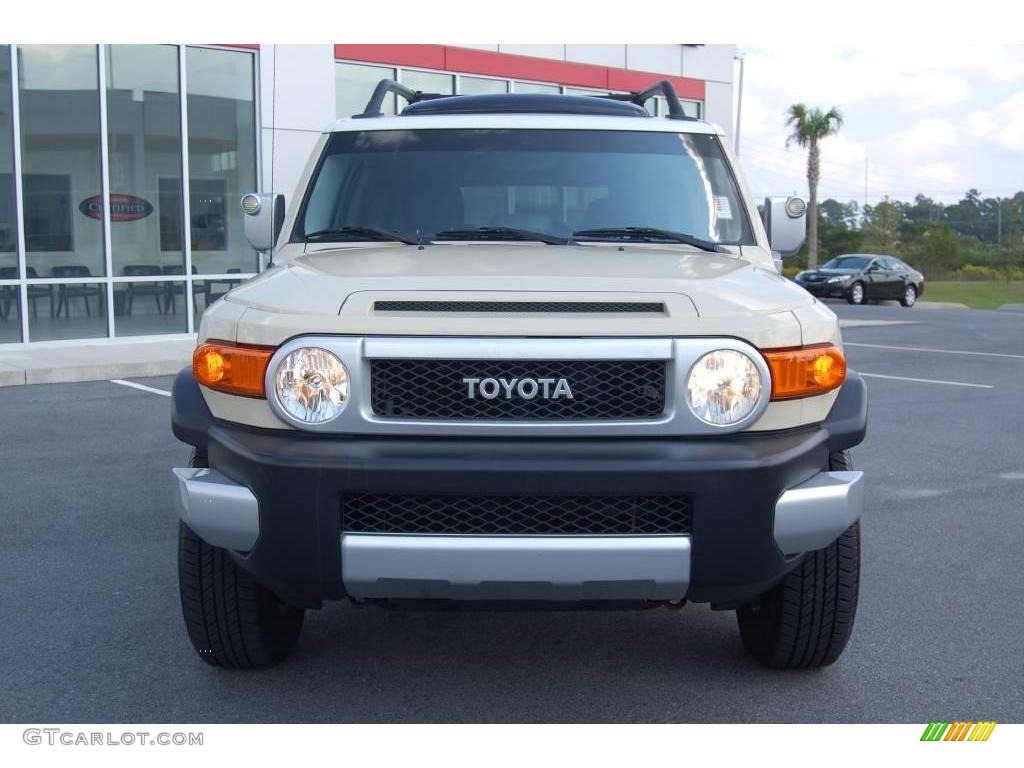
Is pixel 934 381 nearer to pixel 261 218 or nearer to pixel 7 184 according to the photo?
pixel 261 218

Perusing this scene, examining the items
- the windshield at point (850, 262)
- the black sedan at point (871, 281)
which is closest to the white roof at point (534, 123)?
the black sedan at point (871, 281)

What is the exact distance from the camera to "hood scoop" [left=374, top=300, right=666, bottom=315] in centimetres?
313

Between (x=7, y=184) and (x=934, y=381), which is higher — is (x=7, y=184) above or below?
above

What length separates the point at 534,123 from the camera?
4.65m

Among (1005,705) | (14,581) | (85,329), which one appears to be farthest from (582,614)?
(85,329)

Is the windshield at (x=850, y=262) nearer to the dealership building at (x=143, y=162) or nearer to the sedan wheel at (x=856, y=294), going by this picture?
the sedan wheel at (x=856, y=294)

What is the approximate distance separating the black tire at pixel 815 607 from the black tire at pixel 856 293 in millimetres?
29349

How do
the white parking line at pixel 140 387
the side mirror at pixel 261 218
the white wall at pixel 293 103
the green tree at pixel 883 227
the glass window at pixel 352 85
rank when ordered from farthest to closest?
the green tree at pixel 883 227 → the glass window at pixel 352 85 → the white wall at pixel 293 103 → the white parking line at pixel 140 387 → the side mirror at pixel 261 218

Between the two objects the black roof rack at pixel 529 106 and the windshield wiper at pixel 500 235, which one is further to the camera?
the black roof rack at pixel 529 106

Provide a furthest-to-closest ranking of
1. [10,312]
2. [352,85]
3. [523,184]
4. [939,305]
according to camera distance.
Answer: [939,305] → [352,85] → [10,312] → [523,184]

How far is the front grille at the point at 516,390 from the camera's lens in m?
3.05

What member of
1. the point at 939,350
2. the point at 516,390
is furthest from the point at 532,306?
the point at 939,350

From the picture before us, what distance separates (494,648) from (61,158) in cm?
1300

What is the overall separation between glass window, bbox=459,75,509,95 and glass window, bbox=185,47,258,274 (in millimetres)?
3726
